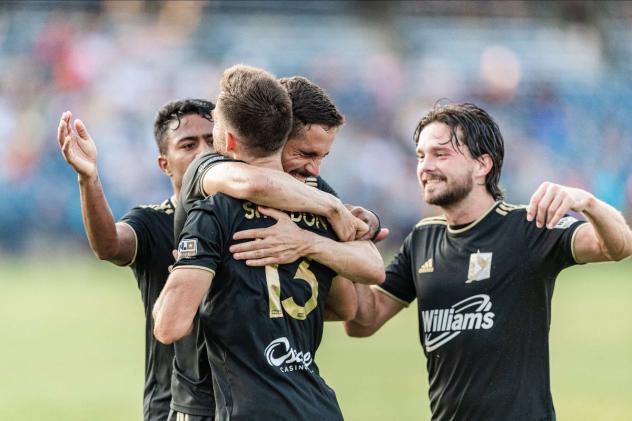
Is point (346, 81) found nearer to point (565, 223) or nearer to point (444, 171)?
point (444, 171)

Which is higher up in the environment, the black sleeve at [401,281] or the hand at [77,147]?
the hand at [77,147]

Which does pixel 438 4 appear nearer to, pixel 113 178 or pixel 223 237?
pixel 113 178

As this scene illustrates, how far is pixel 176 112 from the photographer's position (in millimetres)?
6414

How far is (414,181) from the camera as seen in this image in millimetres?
26203

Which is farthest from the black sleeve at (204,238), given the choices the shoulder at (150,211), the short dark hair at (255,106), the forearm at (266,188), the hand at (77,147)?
the shoulder at (150,211)

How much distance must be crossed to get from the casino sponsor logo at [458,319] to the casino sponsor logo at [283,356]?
1373 millimetres

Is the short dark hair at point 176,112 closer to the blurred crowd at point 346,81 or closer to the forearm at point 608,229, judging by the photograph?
the forearm at point 608,229

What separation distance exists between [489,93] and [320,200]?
24.0 meters

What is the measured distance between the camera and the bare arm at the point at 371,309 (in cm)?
616

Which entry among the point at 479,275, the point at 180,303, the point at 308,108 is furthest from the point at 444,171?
the point at 180,303

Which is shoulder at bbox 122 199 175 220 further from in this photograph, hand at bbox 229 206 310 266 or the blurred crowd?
the blurred crowd

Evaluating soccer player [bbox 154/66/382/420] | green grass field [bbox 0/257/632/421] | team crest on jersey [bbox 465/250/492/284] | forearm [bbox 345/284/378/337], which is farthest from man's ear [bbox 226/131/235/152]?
green grass field [bbox 0/257/632/421]

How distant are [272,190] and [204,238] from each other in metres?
0.38

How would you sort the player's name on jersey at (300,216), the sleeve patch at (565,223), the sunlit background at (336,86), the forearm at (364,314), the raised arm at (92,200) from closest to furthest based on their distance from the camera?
the player's name on jersey at (300,216) < the raised arm at (92,200) < the sleeve patch at (565,223) < the forearm at (364,314) < the sunlit background at (336,86)
